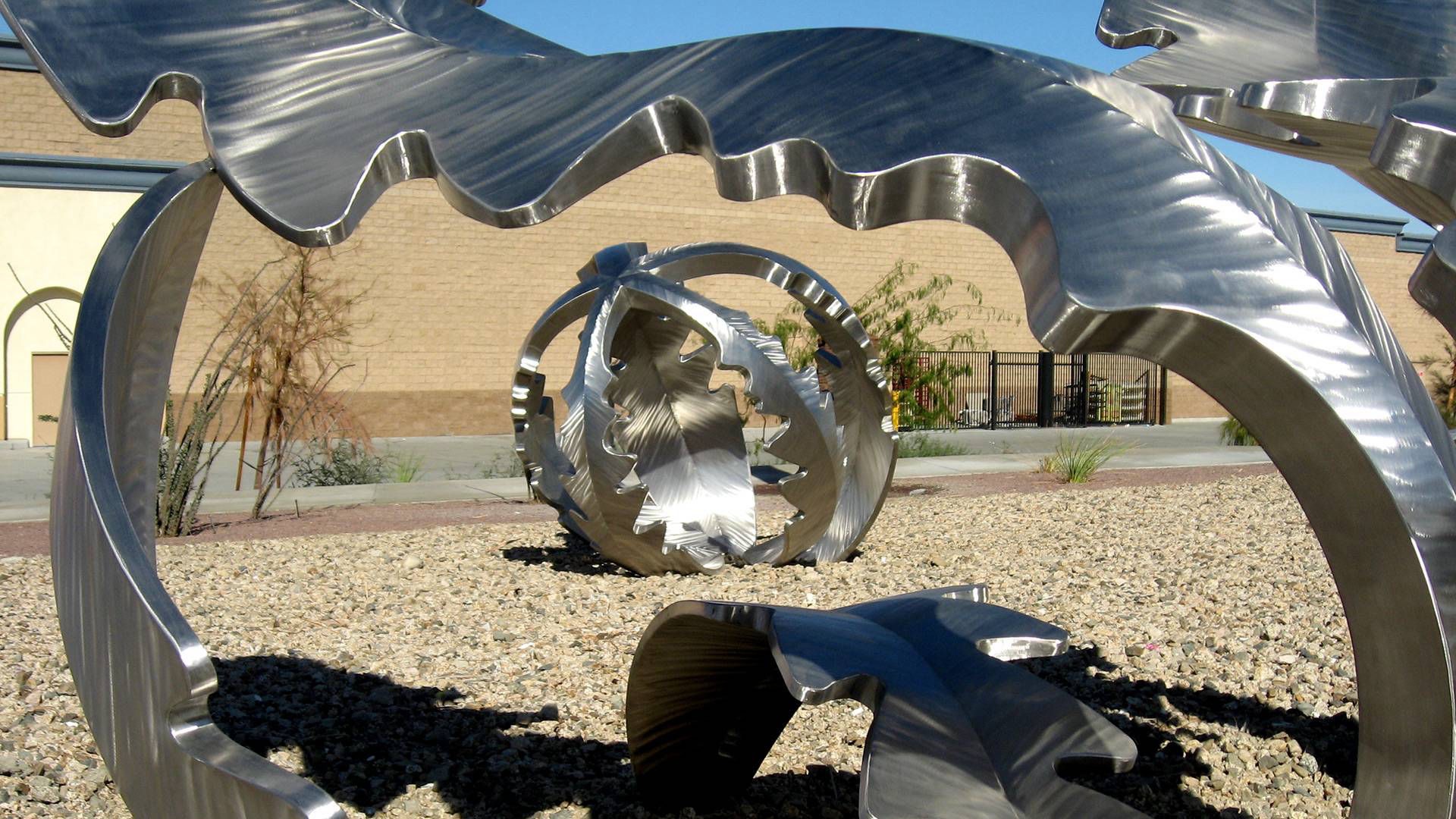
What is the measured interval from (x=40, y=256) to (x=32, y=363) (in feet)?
7.18

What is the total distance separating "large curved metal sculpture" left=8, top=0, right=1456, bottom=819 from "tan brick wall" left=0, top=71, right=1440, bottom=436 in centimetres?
2272

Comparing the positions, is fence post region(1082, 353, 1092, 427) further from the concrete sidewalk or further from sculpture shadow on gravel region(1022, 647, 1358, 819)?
sculpture shadow on gravel region(1022, 647, 1358, 819)

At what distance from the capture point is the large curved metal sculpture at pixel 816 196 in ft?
3.95

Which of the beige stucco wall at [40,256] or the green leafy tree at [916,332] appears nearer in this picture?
the green leafy tree at [916,332]

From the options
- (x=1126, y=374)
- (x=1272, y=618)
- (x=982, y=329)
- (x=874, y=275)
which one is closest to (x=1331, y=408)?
(x=1272, y=618)

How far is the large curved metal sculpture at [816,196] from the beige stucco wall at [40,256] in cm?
2173

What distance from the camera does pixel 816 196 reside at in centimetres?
143

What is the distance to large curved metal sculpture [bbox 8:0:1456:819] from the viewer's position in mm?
1204

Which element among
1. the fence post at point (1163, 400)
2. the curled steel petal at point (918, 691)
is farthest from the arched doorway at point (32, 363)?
the fence post at point (1163, 400)

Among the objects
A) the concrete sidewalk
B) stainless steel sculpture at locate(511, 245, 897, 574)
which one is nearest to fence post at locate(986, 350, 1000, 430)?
the concrete sidewalk

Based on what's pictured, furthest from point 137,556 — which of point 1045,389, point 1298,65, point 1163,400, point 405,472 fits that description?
point 1163,400

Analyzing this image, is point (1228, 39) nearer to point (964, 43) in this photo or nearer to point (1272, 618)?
point (964, 43)

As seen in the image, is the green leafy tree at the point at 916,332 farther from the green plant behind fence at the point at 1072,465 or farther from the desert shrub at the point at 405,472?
the desert shrub at the point at 405,472

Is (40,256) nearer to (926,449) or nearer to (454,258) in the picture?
(454,258)
